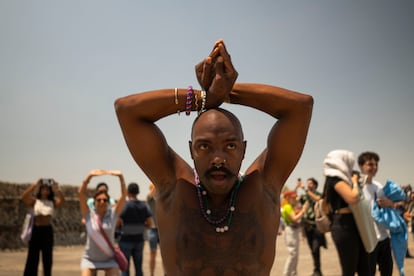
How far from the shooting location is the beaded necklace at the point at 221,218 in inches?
105

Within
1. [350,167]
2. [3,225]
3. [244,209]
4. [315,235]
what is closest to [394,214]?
[350,167]

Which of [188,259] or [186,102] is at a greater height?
[186,102]

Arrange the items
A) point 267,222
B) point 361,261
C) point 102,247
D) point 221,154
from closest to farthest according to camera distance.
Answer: point 221,154 → point 267,222 → point 361,261 → point 102,247

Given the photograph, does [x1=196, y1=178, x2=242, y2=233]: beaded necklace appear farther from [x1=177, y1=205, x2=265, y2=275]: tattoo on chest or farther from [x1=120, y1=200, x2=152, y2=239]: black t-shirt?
[x1=120, y1=200, x2=152, y2=239]: black t-shirt

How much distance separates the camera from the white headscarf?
18.4 feet

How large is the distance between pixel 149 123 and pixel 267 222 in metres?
0.89

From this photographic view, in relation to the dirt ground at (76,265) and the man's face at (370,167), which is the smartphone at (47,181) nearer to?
the dirt ground at (76,265)

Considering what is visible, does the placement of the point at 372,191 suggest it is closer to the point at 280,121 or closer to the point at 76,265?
the point at 280,121

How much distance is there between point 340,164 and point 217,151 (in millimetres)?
3409

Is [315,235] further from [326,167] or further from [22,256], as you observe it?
[22,256]

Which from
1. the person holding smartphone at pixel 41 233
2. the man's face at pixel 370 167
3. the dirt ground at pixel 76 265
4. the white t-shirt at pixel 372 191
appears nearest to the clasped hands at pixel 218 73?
the man's face at pixel 370 167

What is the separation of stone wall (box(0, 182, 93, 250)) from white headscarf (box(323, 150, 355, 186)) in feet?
42.4

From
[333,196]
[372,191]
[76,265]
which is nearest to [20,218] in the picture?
[76,265]

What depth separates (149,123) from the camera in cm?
286
